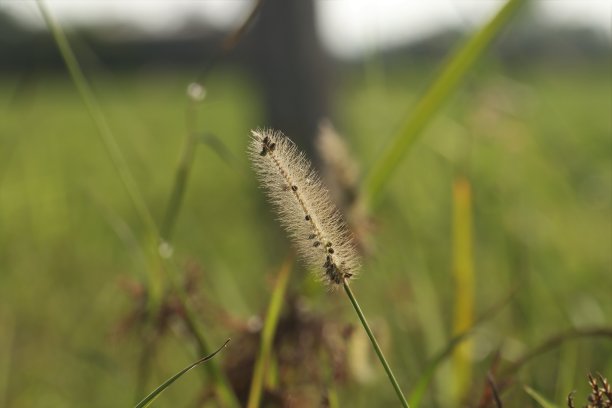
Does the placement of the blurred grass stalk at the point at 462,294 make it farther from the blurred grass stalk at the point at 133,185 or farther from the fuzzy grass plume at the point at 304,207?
the fuzzy grass plume at the point at 304,207

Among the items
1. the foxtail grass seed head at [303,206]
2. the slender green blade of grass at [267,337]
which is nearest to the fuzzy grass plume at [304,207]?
the foxtail grass seed head at [303,206]

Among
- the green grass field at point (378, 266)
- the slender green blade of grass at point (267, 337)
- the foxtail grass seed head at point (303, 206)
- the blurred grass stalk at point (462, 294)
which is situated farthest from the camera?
the green grass field at point (378, 266)

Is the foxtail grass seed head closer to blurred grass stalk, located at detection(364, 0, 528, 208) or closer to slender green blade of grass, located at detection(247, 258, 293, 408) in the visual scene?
slender green blade of grass, located at detection(247, 258, 293, 408)

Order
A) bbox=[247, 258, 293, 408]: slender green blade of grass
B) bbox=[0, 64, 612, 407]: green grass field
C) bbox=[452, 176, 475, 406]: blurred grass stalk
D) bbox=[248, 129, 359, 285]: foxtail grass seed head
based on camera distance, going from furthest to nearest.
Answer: bbox=[0, 64, 612, 407]: green grass field → bbox=[452, 176, 475, 406]: blurred grass stalk → bbox=[247, 258, 293, 408]: slender green blade of grass → bbox=[248, 129, 359, 285]: foxtail grass seed head

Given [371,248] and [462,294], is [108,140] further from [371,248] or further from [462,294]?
[462,294]

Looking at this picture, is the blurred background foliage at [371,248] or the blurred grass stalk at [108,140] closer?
the blurred grass stalk at [108,140]

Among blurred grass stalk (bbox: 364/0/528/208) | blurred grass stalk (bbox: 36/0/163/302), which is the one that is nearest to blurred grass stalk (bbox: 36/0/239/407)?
blurred grass stalk (bbox: 36/0/163/302)
